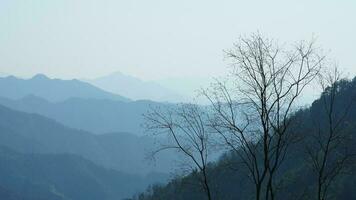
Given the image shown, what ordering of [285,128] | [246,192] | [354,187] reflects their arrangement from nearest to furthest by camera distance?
[285,128], [354,187], [246,192]

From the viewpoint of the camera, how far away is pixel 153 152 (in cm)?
1423

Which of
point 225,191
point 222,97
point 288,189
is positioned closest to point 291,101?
point 222,97

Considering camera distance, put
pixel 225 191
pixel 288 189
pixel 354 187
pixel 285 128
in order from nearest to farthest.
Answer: pixel 285 128
pixel 354 187
pixel 288 189
pixel 225 191

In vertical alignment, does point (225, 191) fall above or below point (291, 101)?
above

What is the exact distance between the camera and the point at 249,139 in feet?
47.6

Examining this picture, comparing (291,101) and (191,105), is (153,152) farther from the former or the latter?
(291,101)

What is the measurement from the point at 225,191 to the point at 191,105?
375 feet

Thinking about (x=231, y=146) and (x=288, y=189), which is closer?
(x=231, y=146)

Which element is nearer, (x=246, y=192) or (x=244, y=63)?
(x=244, y=63)

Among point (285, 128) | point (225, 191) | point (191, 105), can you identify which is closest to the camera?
point (285, 128)

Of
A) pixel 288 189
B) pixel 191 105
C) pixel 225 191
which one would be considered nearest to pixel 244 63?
pixel 191 105

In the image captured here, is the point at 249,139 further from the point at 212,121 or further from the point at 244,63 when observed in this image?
the point at 244,63

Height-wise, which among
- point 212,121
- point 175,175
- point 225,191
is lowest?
point 175,175

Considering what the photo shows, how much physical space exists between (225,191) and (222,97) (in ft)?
375
